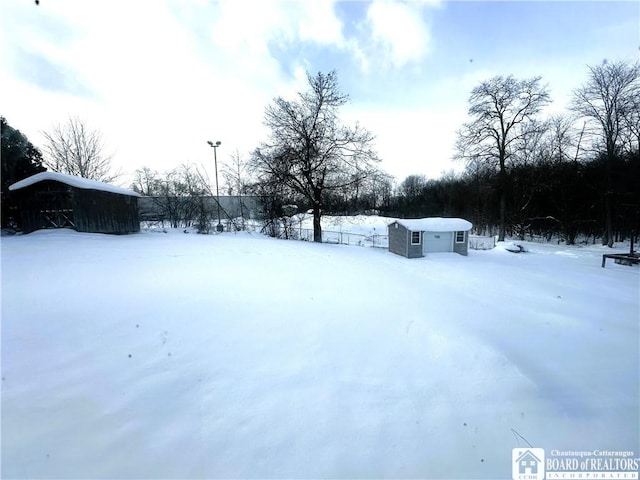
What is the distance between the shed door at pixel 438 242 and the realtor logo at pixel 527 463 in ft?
43.4

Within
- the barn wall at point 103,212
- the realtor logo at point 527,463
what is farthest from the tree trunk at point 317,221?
the realtor logo at point 527,463

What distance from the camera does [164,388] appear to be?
274cm

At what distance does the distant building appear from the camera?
14227 millimetres

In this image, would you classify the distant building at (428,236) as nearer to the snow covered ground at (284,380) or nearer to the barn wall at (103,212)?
the snow covered ground at (284,380)

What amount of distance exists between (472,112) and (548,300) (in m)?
19.6

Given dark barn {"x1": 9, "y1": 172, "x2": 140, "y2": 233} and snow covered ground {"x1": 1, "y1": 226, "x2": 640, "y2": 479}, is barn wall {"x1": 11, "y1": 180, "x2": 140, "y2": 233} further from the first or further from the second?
snow covered ground {"x1": 1, "y1": 226, "x2": 640, "y2": 479}

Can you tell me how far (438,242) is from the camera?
15.1 m

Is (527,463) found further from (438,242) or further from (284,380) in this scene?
(438,242)

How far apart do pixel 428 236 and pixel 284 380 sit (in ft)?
45.3

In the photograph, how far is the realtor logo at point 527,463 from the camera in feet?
7.77

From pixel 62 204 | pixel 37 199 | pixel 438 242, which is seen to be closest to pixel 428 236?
pixel 438 242

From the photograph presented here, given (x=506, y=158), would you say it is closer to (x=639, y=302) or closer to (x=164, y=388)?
(x=639, y=302)

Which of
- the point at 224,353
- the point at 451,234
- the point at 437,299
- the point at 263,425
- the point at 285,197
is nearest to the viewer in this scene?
the point at 263,425

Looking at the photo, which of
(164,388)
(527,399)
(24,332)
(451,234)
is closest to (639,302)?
(527,399)
